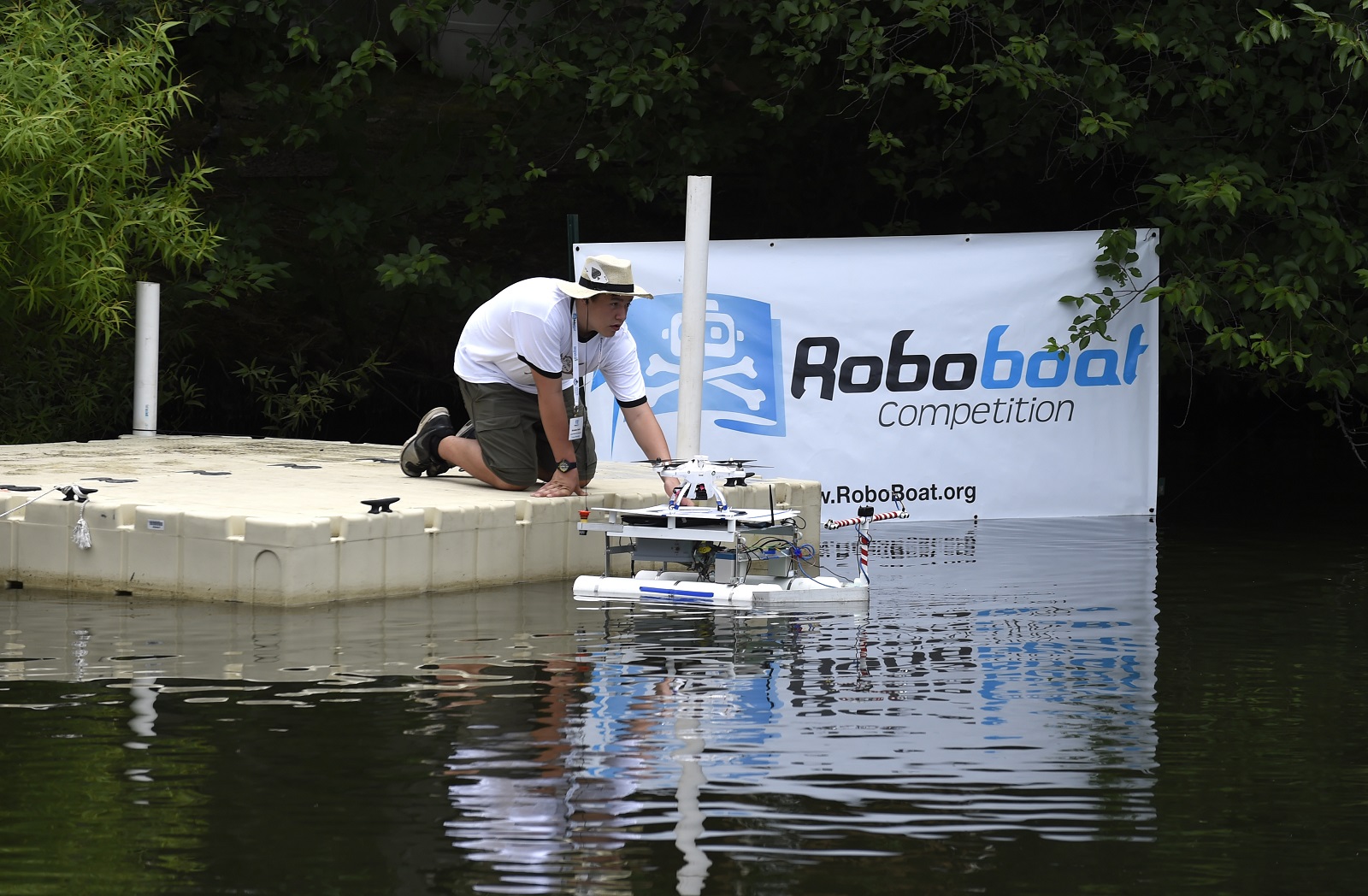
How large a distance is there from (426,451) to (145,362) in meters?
2.54

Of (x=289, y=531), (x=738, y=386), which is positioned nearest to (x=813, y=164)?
(x=738, y=386)

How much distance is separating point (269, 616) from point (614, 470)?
272 cm

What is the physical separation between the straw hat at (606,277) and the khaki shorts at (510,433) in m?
0.66

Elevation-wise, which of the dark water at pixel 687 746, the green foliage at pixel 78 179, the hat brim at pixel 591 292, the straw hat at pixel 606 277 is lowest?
the dark water at pixel 687 746

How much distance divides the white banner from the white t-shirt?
162 centimetres

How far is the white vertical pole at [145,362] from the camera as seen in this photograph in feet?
33.9

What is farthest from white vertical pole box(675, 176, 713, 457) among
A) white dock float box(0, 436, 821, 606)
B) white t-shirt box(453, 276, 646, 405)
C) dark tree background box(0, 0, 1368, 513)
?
dark tree background box(0, 0, 1368, 513)

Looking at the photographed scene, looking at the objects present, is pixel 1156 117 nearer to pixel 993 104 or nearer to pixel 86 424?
pixel 993 104

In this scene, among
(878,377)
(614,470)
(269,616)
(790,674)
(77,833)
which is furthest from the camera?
(878,377)

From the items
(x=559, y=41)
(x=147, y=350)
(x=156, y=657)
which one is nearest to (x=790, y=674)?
(x=156, y=657)

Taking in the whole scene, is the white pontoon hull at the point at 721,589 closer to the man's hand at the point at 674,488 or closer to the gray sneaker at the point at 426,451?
the man's hand at the point at 674,488

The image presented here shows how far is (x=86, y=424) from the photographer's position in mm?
12000

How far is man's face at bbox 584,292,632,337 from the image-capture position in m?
7.71

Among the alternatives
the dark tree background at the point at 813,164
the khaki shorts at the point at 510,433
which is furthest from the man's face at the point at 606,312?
the dark tree background at the point at 813,164
